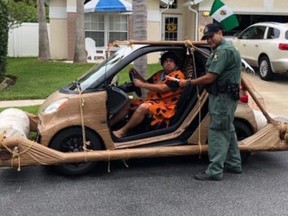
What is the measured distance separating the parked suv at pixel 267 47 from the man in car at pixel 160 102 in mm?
8109

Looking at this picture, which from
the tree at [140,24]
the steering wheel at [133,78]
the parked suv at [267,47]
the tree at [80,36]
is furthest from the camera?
the tree at [80,36]

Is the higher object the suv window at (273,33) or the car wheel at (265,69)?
the suv window at (273,33)

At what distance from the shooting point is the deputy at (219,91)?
5.26 metres

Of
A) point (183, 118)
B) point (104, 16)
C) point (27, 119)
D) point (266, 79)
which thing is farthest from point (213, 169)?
point (104, 16)

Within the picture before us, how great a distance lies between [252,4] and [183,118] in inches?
633

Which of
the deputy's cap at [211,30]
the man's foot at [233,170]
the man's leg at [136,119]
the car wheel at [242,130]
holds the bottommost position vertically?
the man's foot at [233,170]

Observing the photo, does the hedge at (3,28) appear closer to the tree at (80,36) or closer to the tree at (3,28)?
the tree at (3,28)

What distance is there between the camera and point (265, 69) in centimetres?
1407

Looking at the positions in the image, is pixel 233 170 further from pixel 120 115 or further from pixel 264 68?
pixel 264 68

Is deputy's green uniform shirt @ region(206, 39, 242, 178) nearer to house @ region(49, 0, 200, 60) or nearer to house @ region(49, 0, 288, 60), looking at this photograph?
house @ region(49, 0, 288, 60)

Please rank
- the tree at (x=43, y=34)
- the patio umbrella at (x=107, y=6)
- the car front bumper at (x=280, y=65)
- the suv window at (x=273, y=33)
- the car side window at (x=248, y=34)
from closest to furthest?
the car front bumper at (x=280, y=65) < the suv window at (x=273, y=33) < the car side window at (x=248, y=34) < the tree at (x=43, y=34) < the patio umbrella at (x=107, y=6)

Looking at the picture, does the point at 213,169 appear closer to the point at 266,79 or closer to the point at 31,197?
the point at 31,197

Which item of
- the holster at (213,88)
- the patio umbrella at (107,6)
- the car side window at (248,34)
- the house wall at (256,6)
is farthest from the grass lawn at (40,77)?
the house wall at (256,6)

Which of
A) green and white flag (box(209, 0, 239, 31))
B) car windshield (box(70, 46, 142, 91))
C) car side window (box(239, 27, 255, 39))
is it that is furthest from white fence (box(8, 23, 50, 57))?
car windshield (box(70, 46, 142, 91))
